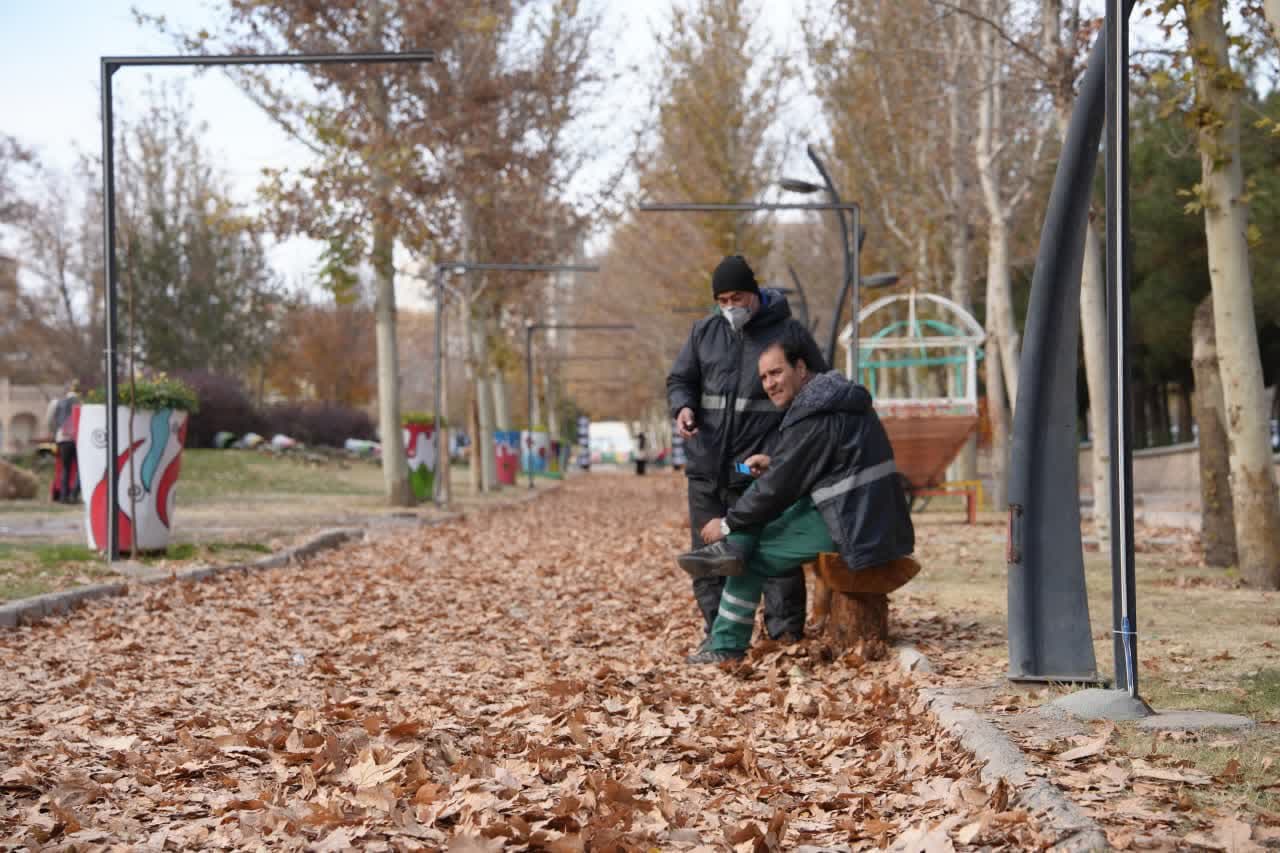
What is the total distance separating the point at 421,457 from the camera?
2956 cm

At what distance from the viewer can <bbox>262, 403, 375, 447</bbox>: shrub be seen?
5222 centimetres

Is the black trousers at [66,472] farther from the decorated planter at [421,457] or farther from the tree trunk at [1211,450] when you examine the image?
the tree trunk at [1211,450]

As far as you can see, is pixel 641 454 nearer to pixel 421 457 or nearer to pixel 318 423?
pixel 318 423

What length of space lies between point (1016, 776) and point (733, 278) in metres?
4.15

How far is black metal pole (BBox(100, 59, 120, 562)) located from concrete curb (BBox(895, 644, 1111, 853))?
9.07 meters

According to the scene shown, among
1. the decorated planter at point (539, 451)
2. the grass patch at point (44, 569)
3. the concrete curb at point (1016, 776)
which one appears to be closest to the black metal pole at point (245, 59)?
the grass patch at point (44, 569)

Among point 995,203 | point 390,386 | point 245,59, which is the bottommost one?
point 390,386

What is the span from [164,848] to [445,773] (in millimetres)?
1212

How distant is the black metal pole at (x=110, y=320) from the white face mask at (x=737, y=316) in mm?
6952

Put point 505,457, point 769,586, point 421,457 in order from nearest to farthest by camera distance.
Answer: point 769,586 → point 421,457 → point 505,457

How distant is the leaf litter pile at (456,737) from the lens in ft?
16.4

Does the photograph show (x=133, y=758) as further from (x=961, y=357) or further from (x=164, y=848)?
(x=961, y=357)

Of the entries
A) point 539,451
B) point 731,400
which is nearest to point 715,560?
point 731,400

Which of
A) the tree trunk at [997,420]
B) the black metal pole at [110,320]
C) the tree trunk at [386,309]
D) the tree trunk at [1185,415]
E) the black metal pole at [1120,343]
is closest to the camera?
the black metal pole at [1120,343]
